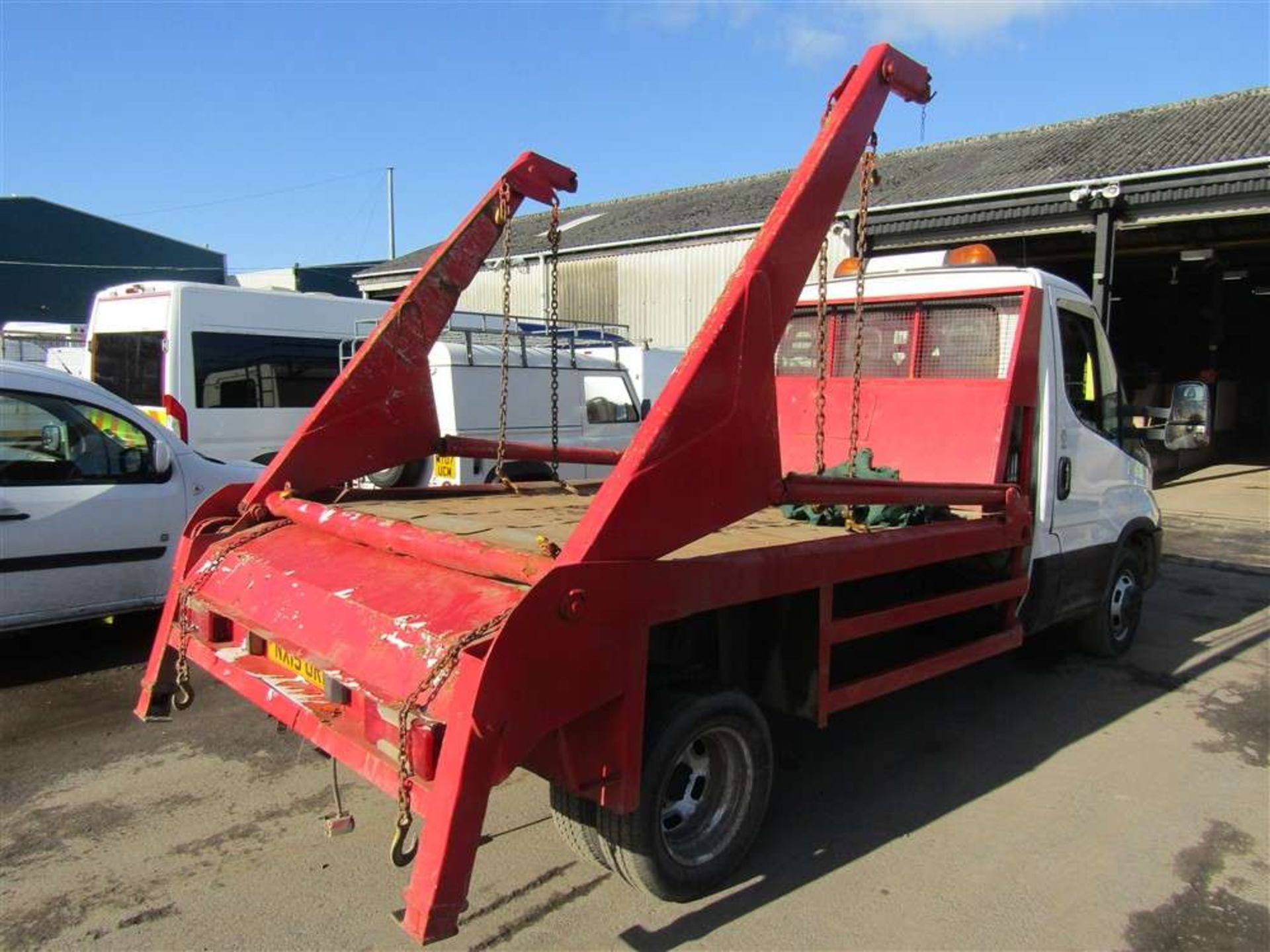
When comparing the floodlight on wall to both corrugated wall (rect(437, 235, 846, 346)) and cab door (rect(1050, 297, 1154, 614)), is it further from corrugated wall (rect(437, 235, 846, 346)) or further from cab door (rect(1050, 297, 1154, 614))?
cab door (rect(1050, 297, 1154, 614))

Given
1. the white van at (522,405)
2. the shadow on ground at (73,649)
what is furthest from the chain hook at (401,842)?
the shadow on ground at (73,649)

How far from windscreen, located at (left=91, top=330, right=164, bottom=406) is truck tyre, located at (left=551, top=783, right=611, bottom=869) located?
8406 mm

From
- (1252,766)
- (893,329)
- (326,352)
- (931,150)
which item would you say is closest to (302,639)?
(893,329)

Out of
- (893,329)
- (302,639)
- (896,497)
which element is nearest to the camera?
(302,639)

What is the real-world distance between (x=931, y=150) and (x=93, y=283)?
1102 inches

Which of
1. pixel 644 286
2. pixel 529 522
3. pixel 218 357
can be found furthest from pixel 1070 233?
pixel 529 522

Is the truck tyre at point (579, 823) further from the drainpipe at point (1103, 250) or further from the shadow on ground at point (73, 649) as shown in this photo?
the drainpipe at point (1103, 250)

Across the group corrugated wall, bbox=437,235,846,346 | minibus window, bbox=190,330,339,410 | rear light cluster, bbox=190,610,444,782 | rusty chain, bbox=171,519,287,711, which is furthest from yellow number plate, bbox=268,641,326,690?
corrugated wall, bbox=437,235,846,346

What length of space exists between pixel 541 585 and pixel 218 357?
346 inches

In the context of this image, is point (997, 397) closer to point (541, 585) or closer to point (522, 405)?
point (541, 585)

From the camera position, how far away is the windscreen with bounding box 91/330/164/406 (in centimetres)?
962

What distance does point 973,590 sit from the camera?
4.28 meters

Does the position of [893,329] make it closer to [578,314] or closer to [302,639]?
[302,639]

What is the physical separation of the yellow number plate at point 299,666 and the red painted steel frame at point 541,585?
0.05 m
